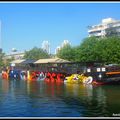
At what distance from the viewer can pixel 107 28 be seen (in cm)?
8481

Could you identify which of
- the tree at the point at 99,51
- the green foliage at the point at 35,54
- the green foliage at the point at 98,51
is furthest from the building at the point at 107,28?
the tree at the point at 99,51

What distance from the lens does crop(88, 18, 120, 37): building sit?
79619 mm

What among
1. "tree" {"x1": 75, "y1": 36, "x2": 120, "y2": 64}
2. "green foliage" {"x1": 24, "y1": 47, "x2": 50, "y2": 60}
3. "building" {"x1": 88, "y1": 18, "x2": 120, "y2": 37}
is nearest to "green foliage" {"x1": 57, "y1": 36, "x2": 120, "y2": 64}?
"tree" {"x1": 75, "y1": 36, "x2": 120, "y2": 64}

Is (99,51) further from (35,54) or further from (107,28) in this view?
(107,28)

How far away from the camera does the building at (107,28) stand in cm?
7962

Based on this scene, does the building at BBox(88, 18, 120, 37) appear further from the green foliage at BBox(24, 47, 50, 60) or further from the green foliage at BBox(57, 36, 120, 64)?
the green foliage at BBox(57, 36, 120, 64)

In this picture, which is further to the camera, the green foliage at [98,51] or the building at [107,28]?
the building at [107,28]

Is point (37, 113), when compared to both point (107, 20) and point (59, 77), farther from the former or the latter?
point (107, 20)

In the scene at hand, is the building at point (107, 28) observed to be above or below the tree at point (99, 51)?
above

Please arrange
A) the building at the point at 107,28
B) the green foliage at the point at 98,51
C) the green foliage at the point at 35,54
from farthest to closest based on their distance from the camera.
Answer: the building at the point at 107,28
the green foliage at the point at 35,54
the green foliage at the point at 98,51

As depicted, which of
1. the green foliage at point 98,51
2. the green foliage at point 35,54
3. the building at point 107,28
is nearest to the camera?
the green foliage at point 98,51

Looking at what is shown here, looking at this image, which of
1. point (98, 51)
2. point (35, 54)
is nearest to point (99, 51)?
point (98, 51)

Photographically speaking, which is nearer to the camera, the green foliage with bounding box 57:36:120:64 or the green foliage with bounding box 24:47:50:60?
the green foliage with bounding box 57:36:120:64

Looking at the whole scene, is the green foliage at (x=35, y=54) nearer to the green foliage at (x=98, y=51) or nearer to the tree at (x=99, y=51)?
the green foliage at (x=98, y=51)
